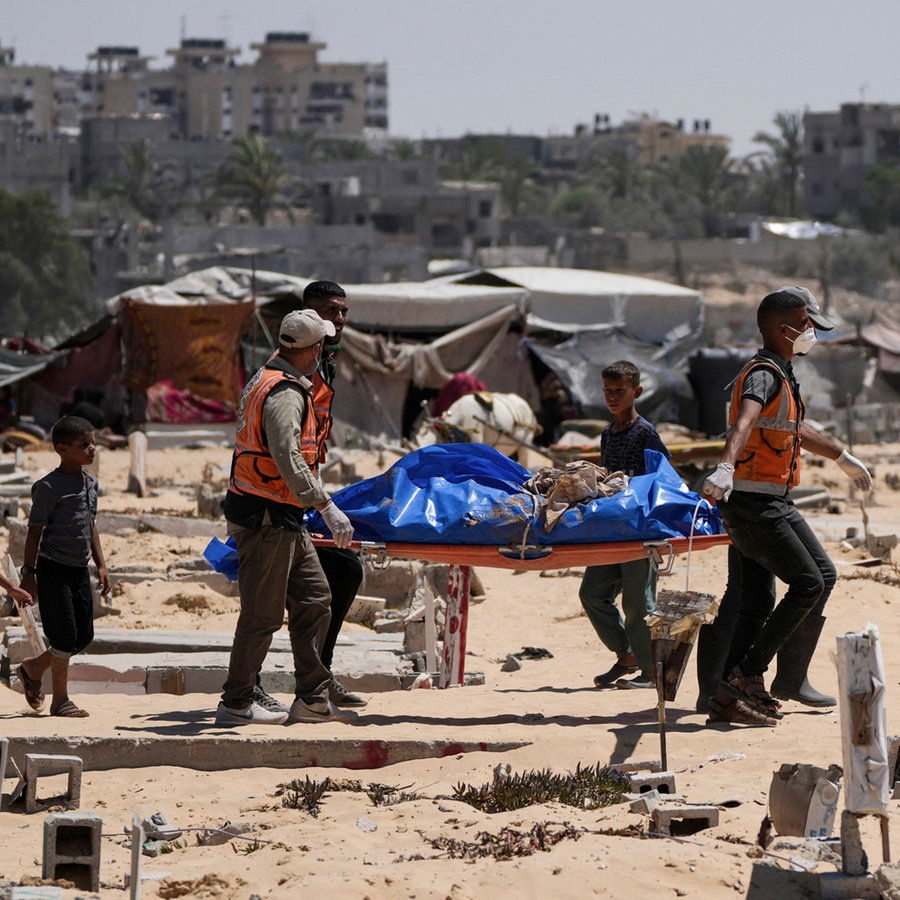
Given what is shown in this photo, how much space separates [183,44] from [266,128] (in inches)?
514

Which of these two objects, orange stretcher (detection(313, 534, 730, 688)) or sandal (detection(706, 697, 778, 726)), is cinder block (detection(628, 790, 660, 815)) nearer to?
sandal (detection(706, 697, 778, 726))

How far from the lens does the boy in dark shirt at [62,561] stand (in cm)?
715

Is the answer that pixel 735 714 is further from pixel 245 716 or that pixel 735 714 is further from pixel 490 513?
pixel 245 716

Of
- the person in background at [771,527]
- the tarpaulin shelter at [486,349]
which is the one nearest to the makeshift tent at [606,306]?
the tarpaulin shelter at [486,349]

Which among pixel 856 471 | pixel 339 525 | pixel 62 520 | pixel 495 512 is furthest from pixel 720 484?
pixel 62 520

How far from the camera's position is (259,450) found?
6699mm

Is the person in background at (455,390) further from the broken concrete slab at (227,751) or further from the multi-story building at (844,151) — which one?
the multi-story building at (844,151)

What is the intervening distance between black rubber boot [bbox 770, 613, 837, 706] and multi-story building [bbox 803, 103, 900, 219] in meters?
82.5

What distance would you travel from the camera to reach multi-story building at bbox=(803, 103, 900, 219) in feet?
286

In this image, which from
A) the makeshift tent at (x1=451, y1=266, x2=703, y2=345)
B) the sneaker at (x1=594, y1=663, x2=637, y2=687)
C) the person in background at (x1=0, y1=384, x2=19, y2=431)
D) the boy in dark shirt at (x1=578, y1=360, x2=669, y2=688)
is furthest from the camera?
the makeshift tent at (x1=451, y1=266, x2=703, y2=345)

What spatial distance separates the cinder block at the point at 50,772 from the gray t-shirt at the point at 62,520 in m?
1.34

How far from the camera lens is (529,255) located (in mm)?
65375

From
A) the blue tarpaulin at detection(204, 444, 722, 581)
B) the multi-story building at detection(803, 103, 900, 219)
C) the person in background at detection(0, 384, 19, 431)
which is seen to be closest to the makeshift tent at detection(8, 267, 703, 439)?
the person in background at detection(0, 384, 19, 431)

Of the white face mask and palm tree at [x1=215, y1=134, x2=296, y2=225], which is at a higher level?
palm tree at [x1=215, y1=134, x2=296, y2=225]
